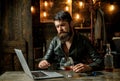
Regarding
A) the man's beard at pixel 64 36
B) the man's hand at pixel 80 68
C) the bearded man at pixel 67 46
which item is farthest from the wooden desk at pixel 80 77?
the man's beard at pixel 64 36

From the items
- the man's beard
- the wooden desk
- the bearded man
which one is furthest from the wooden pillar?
the wooden desk

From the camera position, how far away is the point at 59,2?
777 cm

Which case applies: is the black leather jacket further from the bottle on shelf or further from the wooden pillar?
the wooden pillar

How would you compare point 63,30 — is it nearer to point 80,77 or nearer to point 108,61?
point 108,61

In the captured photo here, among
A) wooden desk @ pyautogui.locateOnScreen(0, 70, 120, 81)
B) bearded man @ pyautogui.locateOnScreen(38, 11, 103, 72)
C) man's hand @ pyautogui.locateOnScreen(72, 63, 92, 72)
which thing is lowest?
wooden desk @ pyautogui.locateOnScreen(0, 70, 120, 81)

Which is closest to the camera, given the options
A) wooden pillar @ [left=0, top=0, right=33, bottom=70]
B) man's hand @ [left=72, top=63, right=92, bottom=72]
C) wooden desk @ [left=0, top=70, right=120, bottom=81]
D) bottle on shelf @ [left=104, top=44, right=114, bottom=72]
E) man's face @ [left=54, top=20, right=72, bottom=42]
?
wooden desk @ [left=0, top=70, right=120, bottom=81]

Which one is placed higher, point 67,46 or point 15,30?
point 15,30

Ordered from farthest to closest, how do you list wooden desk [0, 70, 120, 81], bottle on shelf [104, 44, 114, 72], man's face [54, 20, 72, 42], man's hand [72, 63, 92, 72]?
man's face [54, 20, 72, 42], bottle on shelf [104, 44, 114, 72], man's hand [72, 63, 92, 72], wooden desk [0, 70, 120, 81]

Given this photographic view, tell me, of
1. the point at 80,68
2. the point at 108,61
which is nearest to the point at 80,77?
the point at 80,68

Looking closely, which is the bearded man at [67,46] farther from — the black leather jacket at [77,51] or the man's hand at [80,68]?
the man's hand at [80,68]

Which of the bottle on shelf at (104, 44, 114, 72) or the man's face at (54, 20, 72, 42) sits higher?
the man's face at (54, 20, 72, 42)

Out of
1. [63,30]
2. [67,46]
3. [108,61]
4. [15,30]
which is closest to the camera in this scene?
[108,61]

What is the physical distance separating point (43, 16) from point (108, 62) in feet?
17.6

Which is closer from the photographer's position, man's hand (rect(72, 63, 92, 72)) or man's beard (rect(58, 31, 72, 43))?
man's hand (rect(72, 63, 92, 72))
